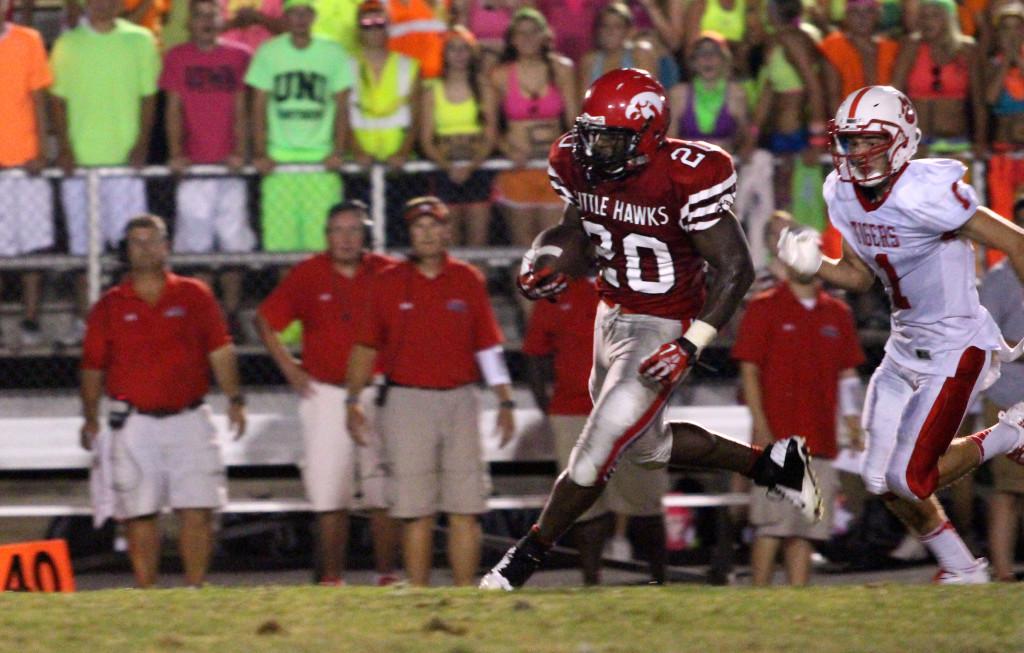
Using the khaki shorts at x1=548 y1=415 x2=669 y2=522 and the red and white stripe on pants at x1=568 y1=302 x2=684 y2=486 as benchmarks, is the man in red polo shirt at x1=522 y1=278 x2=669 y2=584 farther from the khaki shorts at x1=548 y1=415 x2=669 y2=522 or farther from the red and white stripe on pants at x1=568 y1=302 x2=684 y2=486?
the red and white stripe on pants at x1=568 y1=302 x2=684 y2=486

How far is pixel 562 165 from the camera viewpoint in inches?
264

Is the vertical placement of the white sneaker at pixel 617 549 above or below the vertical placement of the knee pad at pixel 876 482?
below

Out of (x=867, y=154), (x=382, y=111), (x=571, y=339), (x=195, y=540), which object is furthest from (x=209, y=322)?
(x=867, y=154)

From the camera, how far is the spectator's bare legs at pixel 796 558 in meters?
8.60

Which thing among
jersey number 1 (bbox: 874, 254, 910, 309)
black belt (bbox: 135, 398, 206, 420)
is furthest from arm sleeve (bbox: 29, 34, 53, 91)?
jersey number 1 (bbox: 874, 254, 910, 309)

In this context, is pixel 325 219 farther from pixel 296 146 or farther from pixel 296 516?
pixel 296 516

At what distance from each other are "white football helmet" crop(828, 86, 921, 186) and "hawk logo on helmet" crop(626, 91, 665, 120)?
677 millimetres

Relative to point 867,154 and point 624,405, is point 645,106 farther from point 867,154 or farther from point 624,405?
point 624,405

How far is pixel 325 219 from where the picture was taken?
9.84 m

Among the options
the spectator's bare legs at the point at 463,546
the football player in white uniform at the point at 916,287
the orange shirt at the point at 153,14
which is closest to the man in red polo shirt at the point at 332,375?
the spectator's bare legs at the point at 463,546

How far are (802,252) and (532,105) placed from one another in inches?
147

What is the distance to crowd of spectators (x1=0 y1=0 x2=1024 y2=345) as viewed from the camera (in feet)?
32.3

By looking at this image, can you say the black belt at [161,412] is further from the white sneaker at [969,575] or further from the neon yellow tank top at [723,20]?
the neon yellow tank top at [723,20]

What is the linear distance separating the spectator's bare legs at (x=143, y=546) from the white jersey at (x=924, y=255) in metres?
3.75
